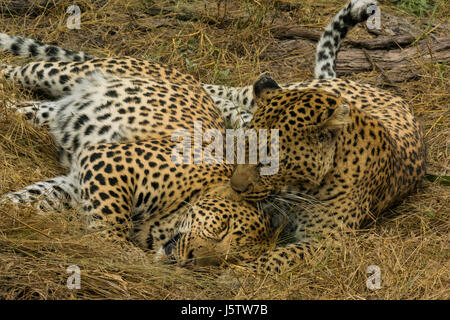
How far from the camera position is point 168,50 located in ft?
30.5

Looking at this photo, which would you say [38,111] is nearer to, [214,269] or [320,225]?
[214,269]

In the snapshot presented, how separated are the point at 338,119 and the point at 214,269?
162cm

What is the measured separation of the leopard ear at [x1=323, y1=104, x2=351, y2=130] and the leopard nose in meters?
0.79

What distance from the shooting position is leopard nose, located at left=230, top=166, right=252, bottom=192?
5.95m

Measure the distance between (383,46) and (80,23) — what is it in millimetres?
4154

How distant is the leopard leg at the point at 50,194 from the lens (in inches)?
252

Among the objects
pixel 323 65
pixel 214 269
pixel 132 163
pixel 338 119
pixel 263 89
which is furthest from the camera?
pixel 323 65

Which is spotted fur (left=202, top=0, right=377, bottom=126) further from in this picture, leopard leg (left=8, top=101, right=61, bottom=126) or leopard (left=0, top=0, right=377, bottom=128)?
leopard leg (left=8, top=101, right=61, bottom=126)

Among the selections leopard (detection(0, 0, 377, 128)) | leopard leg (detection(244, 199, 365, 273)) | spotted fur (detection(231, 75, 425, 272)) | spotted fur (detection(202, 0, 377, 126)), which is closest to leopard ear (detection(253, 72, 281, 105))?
spotted fur (detection(231, 75, 425, 272))

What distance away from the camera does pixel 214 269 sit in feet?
18.7

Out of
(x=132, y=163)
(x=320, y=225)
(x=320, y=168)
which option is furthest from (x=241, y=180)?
(x=132, y=163)

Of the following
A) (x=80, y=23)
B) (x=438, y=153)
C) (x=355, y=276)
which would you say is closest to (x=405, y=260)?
(x=355, y=276)

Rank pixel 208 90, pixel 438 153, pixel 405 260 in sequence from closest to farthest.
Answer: pixel 405 260 < pixel 438 153 < pixel 208 90

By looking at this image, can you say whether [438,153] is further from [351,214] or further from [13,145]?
[13,145]
